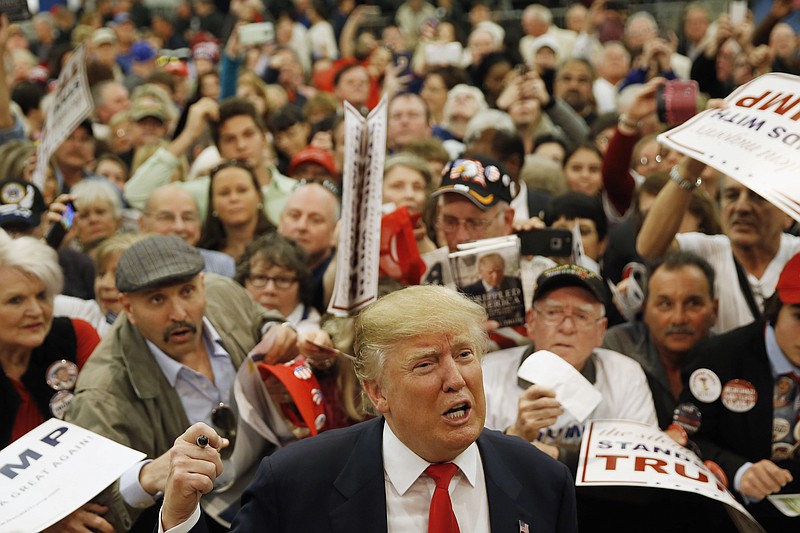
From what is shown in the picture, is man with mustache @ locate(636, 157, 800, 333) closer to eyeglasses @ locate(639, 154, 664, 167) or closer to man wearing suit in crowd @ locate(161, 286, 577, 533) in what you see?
eyeglasses @ locate(639, 154, 664, 167)

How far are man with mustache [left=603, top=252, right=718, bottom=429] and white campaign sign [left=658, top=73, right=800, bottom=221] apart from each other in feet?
2.46

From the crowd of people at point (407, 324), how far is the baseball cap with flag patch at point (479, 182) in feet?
0.04

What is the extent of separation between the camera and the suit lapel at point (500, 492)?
2787 mm

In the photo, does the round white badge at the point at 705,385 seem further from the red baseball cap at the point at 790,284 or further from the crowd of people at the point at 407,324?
the red baseball cap at the point at 790,284

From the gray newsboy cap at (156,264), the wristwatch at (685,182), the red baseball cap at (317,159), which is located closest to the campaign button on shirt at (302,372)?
the gray newsboy cap at (156,264)

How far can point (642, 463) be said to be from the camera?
12.1 feet

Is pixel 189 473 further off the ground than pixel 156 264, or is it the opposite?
pixel 156 264

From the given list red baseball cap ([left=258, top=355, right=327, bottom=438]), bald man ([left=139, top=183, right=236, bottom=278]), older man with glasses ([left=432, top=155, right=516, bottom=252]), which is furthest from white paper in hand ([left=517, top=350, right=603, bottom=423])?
bald man ([left=139, top=183, right=236, bottom=278])

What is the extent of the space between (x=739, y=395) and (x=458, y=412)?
5.79ft

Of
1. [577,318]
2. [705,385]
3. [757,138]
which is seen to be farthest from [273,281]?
[757,138]

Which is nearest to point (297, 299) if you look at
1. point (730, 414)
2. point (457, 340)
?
point (730, 414)

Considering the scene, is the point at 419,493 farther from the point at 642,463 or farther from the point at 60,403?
the point at 60,403

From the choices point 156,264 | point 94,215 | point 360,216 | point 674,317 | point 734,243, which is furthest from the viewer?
point 94,215

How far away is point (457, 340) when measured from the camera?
2.80 meters
